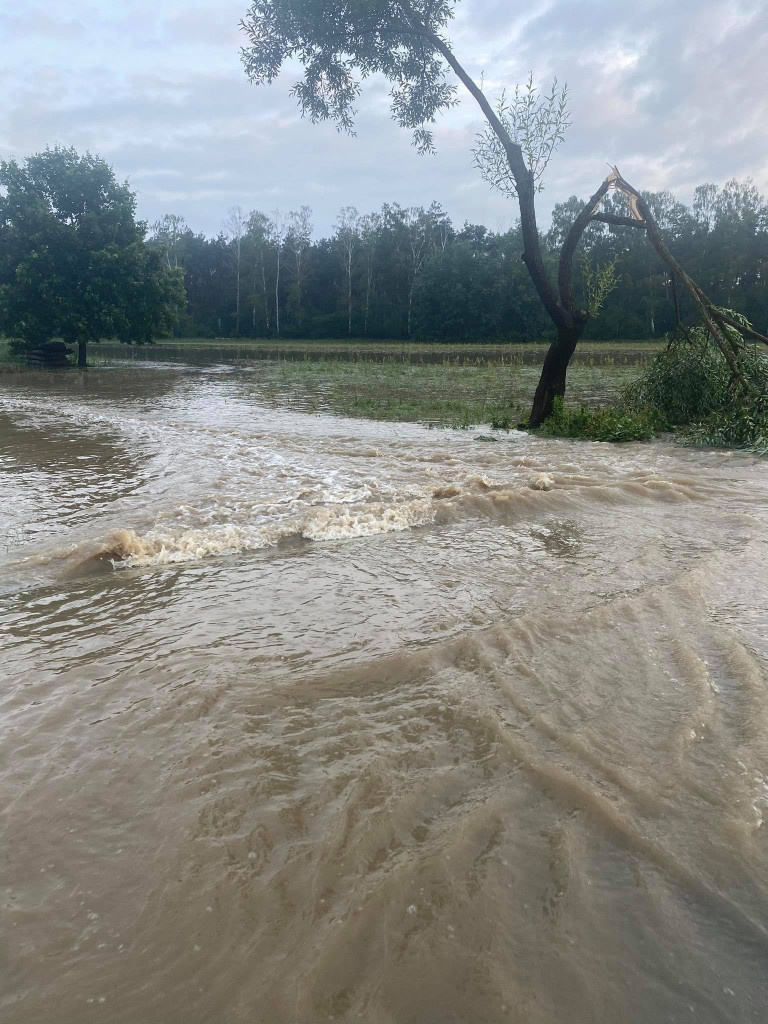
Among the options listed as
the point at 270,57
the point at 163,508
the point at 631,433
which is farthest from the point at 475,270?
the point at 163,508

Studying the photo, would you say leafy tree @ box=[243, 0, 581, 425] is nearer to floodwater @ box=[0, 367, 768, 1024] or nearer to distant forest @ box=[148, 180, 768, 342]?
floodwater @ box=[0, 367, 768, 1024]

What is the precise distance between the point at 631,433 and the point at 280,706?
10.1m

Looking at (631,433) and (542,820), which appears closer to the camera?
(542,820)

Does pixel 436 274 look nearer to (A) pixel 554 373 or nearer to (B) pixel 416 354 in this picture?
(B) pixel 416 354

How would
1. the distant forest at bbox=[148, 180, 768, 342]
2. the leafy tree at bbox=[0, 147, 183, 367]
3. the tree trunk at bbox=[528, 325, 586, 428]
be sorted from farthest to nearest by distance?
1. the distant forest at bbox=[148, 180, 768, 342]
2. the leafy tree at bbox=[0, 147, 183, 367]
3. the tree trunk at bbox=[528, 325, 586, 428]

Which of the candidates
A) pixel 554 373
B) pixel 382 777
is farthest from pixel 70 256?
pixel 382 777

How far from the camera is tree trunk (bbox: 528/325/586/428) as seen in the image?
41.4 feet

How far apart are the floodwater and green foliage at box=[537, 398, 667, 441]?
6.01 meters

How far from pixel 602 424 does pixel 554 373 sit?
65.8 inches

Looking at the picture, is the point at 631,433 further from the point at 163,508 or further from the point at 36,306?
the point at 36,306

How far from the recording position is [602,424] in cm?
1183

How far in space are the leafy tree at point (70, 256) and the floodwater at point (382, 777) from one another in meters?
27.5

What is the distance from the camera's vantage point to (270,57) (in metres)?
14.5

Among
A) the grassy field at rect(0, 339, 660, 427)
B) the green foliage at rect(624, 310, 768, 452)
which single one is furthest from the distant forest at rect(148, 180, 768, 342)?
the green foliage at rect(624, 310, 768, 452)
